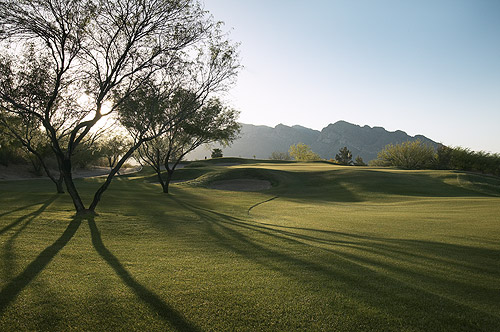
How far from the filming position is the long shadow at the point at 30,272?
4535 millimetres

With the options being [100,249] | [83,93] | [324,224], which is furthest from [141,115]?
[324,224]

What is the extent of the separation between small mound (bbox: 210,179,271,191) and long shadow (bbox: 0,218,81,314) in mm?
29939

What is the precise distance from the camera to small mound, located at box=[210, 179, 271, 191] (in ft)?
127

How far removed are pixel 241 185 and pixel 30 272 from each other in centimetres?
3441

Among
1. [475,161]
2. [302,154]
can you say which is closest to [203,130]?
[475,161]

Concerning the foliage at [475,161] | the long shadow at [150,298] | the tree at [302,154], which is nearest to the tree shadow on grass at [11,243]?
the long shadow at [150,298]

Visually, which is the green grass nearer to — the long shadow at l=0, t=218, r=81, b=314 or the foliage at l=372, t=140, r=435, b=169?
the long shadow at l=0, t=218, r=81, b=314

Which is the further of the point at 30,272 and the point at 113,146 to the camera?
the point at 113,146

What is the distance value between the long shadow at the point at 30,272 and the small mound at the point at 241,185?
98.2 ft

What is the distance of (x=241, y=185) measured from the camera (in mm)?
39875

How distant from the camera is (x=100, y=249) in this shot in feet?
25.6

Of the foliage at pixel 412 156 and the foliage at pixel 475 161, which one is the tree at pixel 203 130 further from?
the foliage at pixel 412 156

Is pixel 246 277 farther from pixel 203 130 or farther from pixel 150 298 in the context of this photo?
pixel 203 130

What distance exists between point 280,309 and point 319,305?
69 cm
